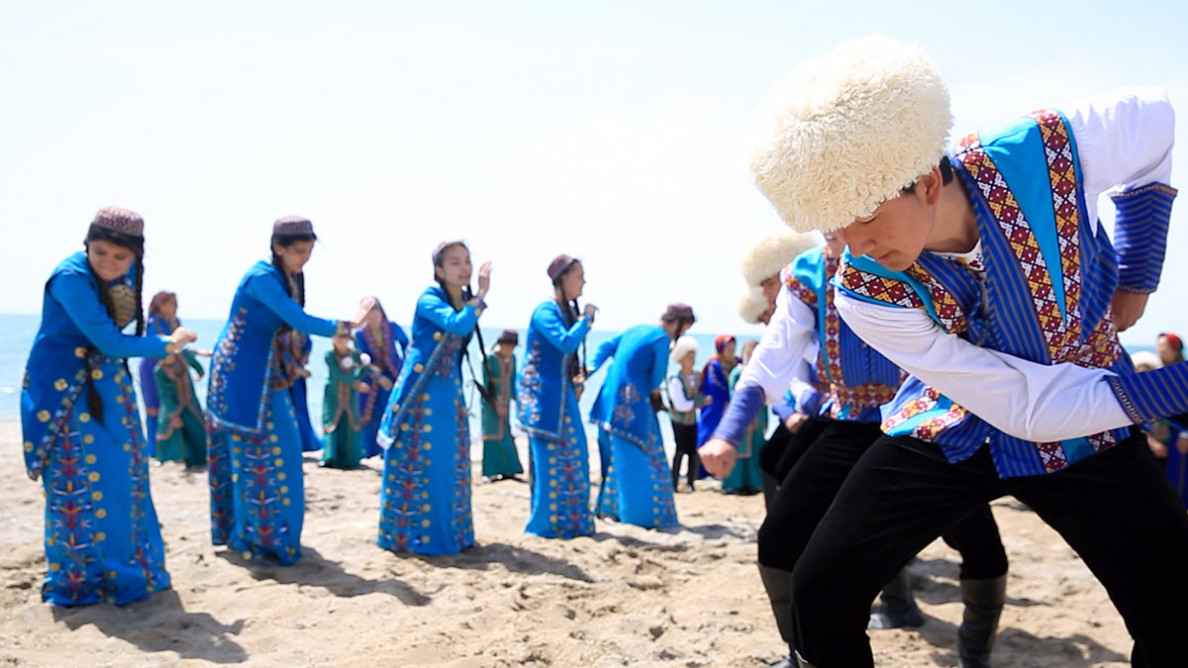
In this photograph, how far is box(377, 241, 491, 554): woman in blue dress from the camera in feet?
18.6

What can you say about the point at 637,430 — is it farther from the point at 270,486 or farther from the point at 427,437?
the point at 270,486

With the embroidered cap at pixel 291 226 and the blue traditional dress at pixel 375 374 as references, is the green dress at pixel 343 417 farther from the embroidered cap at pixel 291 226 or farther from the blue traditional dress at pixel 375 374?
the embroidered cap at pixel 291 226

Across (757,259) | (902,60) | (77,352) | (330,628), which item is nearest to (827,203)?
(902,60)

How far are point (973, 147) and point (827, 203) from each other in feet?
1.74

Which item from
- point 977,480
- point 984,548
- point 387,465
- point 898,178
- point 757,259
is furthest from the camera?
point 387,465

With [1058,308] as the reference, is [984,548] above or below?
below

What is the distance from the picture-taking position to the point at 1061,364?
2250 mm

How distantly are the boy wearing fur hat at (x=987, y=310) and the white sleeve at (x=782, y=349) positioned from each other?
0.79m

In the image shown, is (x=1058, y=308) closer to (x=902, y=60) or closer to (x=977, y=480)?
(x=977, y=480)

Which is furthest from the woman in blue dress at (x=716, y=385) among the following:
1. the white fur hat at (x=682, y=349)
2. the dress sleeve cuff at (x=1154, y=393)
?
the dress sleeve cuff at (x=1154, y=393)

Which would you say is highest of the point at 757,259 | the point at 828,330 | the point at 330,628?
the point at 757,259

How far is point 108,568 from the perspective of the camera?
431cm

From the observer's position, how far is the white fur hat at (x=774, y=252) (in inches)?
183

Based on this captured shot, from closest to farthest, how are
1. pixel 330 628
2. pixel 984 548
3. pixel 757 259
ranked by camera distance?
1. pixel 984 548
2. pixel 330 628
3. pixel 757 259
